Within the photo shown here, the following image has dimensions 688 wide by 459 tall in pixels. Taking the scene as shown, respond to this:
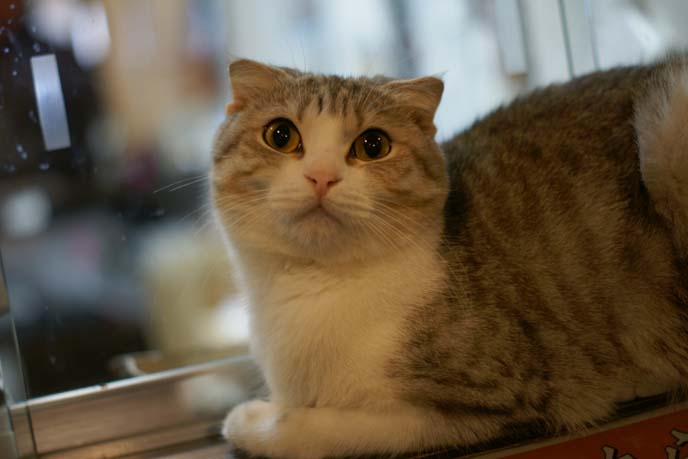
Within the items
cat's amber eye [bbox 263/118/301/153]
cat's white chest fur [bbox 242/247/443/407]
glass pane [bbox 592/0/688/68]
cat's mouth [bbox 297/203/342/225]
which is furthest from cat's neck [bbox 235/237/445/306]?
glass pane [bbox 592/0/688/68]

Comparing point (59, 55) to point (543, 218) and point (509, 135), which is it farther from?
point (543, 218)

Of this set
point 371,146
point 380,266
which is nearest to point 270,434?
point 380,266

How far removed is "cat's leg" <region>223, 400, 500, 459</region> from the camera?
1.45 meters

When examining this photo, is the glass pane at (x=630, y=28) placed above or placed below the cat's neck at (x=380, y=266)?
above

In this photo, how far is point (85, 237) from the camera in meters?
2.43

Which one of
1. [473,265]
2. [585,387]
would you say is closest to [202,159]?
[473,265]

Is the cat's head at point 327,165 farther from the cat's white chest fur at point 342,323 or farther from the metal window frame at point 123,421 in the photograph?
the metal window frame at point 123,421

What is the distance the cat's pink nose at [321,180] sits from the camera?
139 cm

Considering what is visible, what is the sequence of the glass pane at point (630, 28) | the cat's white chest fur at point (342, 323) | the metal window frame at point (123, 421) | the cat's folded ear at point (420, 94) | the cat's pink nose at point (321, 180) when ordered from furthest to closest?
the glass pane at point (630, 28)
the metal window frame at point (123, 421)
the cat's folded ear at point (420, 94)
the cat's white chest fur at point (342, 323)
the cat's pink nose at point (321, 180)

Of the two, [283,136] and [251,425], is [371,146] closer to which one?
[283,136]

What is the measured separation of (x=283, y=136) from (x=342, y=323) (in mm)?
473

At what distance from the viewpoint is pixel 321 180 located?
139cm

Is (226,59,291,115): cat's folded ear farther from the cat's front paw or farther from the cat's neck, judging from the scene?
the cat's front paw

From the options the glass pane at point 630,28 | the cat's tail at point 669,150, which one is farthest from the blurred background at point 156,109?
the cat's tail at point 669,150
